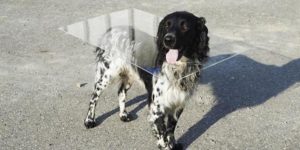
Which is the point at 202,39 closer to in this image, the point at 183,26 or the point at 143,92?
the point at 183,26

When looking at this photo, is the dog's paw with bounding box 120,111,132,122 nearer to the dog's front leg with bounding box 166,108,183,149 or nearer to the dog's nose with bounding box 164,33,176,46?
the dog's front leg with bounding box 166,108,183,149

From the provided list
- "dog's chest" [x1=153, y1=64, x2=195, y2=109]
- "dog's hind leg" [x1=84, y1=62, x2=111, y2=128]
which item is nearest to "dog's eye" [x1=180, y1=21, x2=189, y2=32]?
"dog's chest" [x1=153, y1=64, x2=195, y2=109]

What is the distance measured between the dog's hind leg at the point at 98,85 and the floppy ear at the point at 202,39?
4.18 ft

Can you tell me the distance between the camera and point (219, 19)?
32.6ft

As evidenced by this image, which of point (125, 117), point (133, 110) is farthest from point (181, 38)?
point (133, 110)

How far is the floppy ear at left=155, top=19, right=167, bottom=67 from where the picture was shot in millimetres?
4914

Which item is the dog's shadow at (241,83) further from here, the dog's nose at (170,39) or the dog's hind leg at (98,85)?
the dog's nose at (170,39)

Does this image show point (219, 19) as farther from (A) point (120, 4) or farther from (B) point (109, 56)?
(B) point (109, 56)

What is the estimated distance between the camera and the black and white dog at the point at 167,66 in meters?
4.78

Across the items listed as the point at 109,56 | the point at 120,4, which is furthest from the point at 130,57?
the point at 120,4

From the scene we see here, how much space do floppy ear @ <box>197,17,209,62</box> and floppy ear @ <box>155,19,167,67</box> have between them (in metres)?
0.36

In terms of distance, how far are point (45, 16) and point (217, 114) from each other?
5284 mm

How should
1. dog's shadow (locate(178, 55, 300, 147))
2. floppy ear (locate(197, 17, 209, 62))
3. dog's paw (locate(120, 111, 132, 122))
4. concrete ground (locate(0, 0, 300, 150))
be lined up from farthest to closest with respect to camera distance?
dog's shadow (locate(178, 55, 300, 147))
dog's paw (locate(120, 111, 132, 122))
concrete ground (locate(0, 0, 300, 150))
floppy ear (locate(197, 17, 209, 62))

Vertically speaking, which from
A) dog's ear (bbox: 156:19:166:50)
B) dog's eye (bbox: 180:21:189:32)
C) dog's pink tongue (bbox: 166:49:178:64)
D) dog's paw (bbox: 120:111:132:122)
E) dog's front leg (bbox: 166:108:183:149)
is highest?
dog's eye (bbox: 180:21:189:32)
